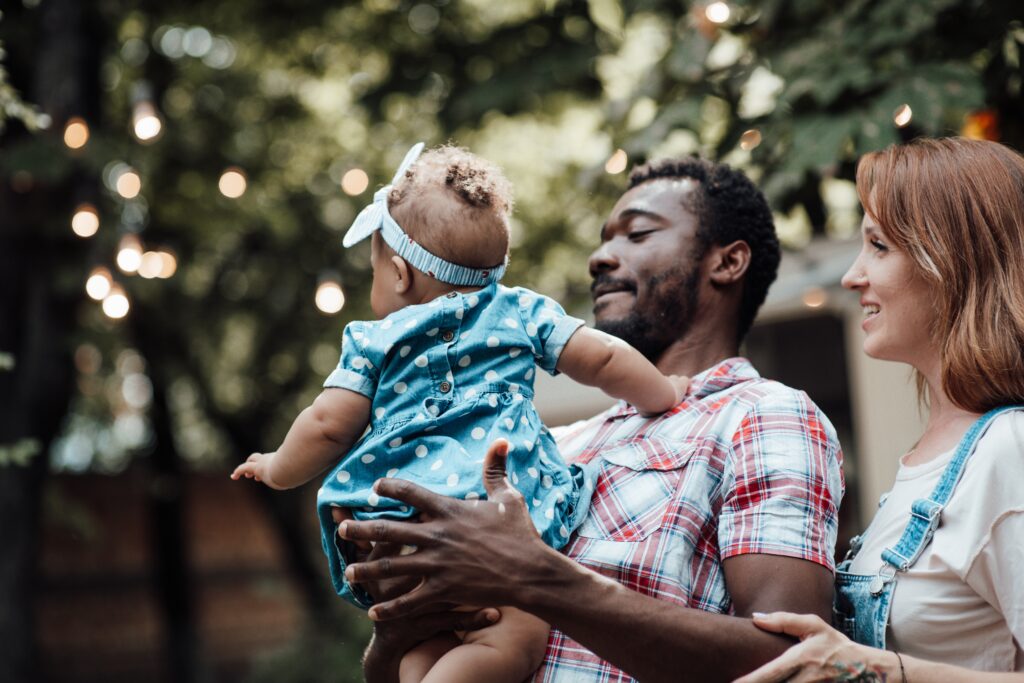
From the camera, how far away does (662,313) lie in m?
2.71

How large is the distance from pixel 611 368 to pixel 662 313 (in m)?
0.48

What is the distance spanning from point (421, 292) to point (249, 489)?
38.3 feet

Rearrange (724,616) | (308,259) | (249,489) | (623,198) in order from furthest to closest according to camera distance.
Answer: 1. (249,489)
2. (308,259)
3. (623,198)
4. (724,616)

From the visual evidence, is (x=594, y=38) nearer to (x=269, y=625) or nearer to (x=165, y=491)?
(x=165, y=491)

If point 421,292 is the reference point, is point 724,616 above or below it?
below

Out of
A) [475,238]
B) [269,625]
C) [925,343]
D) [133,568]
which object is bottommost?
[269,625]

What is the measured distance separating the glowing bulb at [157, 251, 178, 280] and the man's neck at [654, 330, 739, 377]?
5.90 m

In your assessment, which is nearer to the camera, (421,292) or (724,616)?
(724,616)

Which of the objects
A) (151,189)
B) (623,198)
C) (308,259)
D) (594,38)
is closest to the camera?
(623,198)

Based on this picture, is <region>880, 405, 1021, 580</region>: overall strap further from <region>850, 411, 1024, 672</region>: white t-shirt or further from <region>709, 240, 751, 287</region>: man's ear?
<region>709, 240, 751, 287</region>: man's ear

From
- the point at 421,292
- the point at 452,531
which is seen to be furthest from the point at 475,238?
the point at 452,531

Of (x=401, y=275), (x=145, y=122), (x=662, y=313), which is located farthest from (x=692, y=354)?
(x=145, y=122)

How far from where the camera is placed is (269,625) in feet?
49.3

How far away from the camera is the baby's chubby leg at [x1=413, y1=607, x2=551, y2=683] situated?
6.81 ft
